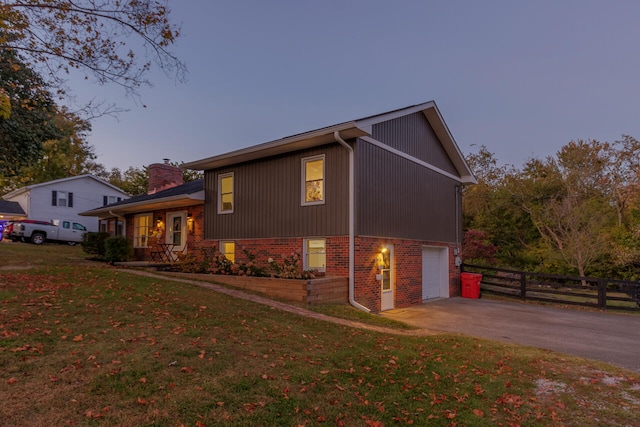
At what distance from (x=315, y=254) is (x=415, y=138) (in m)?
5.73

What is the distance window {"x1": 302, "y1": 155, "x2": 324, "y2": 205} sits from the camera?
36.9 feet

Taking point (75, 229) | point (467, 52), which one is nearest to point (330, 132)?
point (467, 52)

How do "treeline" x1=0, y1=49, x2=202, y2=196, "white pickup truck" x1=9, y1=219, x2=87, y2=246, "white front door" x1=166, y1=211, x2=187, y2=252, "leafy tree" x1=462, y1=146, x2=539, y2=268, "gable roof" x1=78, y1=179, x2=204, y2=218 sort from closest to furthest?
"treeline" x1=0, y1=49, x2=202, y2=196
"gable roof" x1=78, y1=179, x2=204, y2=218
"white front door" x1=166, y1=211, x2=187, y2=252
"white pickup truck" x1=9, y1=219, x2=87, y2=246
"leafy tree" x1=462, y1=146, x2=539, y2=268

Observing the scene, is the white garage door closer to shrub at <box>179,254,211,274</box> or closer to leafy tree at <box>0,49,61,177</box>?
shrub at <box>179,254,211,274</box>

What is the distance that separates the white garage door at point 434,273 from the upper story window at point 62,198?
2940 centimetres

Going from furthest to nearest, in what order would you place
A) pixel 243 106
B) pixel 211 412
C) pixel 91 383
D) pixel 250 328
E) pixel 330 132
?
pixel 243 106 → pixel 330 132 → pixel 250 328 → pixel 91 383 → pixel 211 412

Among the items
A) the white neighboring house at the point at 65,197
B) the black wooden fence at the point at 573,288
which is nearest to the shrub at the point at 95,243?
the white neighboring house at the point at 65,197

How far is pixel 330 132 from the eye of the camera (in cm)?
998

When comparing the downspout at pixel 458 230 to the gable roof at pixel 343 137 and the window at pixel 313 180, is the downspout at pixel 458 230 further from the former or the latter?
the window at pixel 313 180

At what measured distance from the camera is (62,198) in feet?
99.3

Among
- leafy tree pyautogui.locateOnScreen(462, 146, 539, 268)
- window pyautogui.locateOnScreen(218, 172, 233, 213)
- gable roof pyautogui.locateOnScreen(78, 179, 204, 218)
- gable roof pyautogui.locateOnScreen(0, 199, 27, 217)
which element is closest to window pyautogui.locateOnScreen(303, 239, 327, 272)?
window pyautogui.locateOnScreen(218, 172, 233, 213)

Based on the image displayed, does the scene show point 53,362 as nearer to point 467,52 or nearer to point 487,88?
point 467,52

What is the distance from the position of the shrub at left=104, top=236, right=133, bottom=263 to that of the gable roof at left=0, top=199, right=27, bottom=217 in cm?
2131

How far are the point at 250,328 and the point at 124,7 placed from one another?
6068mm
